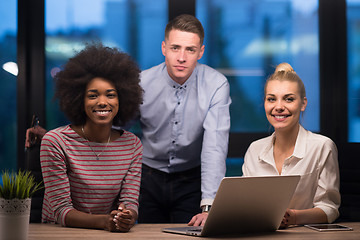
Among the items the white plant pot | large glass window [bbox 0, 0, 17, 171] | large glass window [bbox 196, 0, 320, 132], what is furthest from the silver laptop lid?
large glass window [bbox 0, 0, 17, 171]

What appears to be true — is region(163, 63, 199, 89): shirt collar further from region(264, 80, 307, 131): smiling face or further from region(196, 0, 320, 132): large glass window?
region(196, 0, 320, 132): large glass window

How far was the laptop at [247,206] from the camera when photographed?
1.34 meters

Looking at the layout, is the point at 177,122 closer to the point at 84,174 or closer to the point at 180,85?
the point at 180,85

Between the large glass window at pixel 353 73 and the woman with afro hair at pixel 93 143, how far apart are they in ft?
6.56

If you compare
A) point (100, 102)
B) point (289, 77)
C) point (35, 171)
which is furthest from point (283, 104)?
point (35, 171)

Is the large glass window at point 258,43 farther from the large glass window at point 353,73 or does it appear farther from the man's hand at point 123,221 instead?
the man's hand at point 123,221

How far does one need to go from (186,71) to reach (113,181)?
2.70 feet

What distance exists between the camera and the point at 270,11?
3.38m

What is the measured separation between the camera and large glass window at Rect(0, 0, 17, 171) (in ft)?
10.5

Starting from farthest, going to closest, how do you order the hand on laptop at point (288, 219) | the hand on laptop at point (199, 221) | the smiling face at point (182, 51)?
the smiling face at point (182, 51), the hand on laptop at point (199, 221), the hand on laptop at point (288, 219)

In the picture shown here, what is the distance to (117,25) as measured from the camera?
335 cm

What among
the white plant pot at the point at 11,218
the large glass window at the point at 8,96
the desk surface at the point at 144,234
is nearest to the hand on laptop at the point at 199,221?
the desk surface at the point at 144,234

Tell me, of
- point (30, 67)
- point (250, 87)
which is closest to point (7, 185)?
point (30, 67)

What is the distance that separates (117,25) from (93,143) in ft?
5.51
